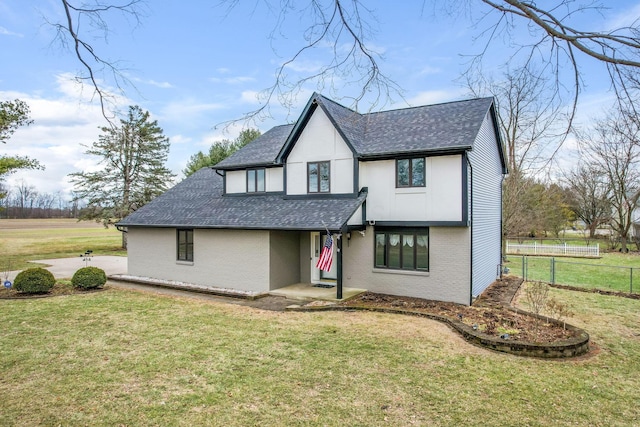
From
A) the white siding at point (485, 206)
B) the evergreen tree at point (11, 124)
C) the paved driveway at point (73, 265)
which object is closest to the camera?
the white siding at point (485, 206)

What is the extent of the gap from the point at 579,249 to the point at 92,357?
110 ft

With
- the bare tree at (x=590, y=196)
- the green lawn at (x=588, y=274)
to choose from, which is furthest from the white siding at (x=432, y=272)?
the bare tree at (x=590, y=196)

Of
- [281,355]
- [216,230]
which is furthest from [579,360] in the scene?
[216,230]

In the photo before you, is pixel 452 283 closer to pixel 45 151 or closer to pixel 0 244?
pixel 45 151

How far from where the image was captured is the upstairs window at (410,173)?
12.7 m

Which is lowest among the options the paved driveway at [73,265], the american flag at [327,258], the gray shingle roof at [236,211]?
the paved driveway at [73,265]

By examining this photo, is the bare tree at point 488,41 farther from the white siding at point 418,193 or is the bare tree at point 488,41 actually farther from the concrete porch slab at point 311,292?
the concrete porch slab at point 311,292

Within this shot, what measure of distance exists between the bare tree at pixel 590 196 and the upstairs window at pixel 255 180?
29.8 meters

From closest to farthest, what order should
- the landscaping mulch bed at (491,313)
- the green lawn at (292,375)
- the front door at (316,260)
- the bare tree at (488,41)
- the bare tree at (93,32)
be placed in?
the bare tree at (488,41)
the bare tree at (93,32)
the green lawn at (292,375)
the landscaping mulch bed at (491,313)
the front door at (316,260)

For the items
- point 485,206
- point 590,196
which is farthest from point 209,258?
point 590,196

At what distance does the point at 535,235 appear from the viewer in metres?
43.9

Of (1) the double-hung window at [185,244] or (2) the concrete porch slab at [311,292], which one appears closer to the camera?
(2) the concrete porch slab at [311,292]

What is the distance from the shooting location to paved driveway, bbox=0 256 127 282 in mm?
18945

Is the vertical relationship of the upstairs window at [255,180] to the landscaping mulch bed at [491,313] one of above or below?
above
